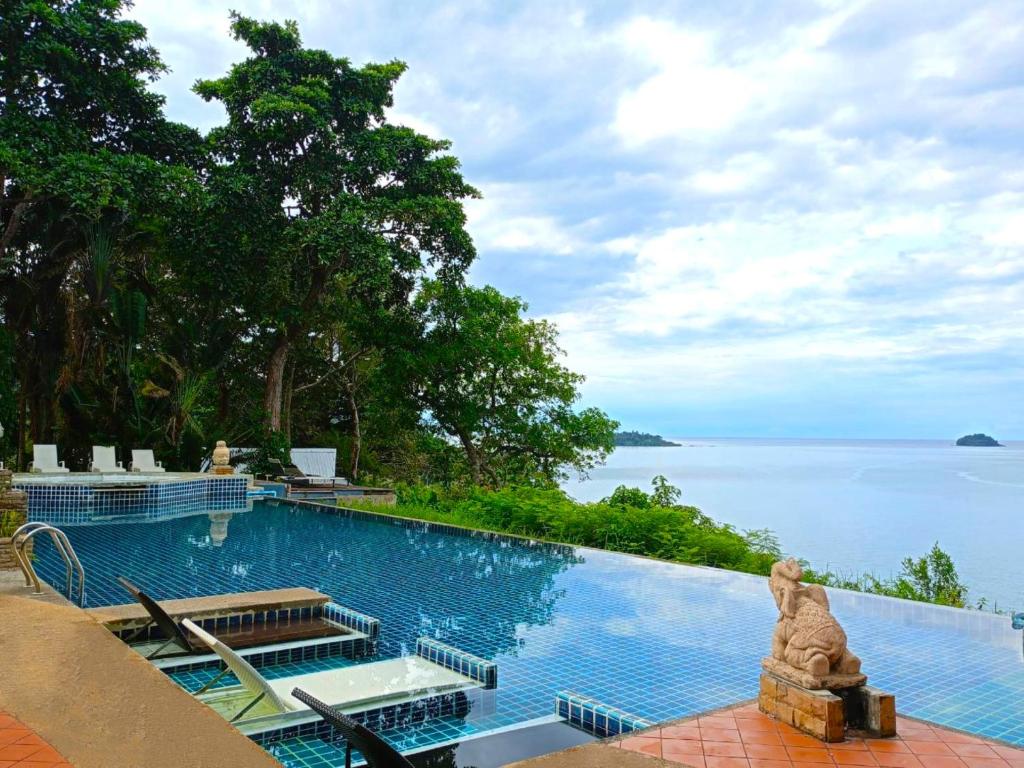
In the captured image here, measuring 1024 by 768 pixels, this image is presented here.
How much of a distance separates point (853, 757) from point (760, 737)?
15.8 inches

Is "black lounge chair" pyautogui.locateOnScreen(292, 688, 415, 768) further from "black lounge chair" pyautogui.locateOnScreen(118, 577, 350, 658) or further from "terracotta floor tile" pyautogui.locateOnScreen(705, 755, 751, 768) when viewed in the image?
"black lounge chair" pyautogui.locateOnScreen(118, 577, 350, 658)

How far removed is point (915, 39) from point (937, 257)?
383 inches

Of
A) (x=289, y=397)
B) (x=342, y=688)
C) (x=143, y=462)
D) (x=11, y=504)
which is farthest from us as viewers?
(x=289, y=397)

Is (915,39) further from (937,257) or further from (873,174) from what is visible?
(937,257)

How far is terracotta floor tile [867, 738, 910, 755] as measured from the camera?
3369 mm

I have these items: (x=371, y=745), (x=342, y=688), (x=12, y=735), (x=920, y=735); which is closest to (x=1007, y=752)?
(x=920, y=735)

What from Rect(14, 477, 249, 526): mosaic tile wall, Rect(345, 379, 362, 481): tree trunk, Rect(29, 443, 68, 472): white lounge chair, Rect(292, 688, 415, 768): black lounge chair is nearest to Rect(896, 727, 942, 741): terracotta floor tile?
Rect(292, 688, 415, 768): black lounge chair

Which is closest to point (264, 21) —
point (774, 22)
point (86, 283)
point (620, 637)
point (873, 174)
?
point (86, 283)

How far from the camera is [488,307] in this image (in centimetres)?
2069

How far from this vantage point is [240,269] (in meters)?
18.6

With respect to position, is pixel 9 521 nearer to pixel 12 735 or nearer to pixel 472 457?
pixel 12 735

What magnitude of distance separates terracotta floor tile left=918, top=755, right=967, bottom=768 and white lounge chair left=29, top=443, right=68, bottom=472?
15635 mm

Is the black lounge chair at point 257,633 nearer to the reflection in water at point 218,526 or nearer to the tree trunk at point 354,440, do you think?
the reflection in water at point 218,526

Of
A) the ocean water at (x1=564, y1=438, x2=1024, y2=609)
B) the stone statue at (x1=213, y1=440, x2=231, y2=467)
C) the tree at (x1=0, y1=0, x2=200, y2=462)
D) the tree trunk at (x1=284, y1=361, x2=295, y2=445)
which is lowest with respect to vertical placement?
the ocean water at (x1=564, y1=438, x2=1024, y2=609)
